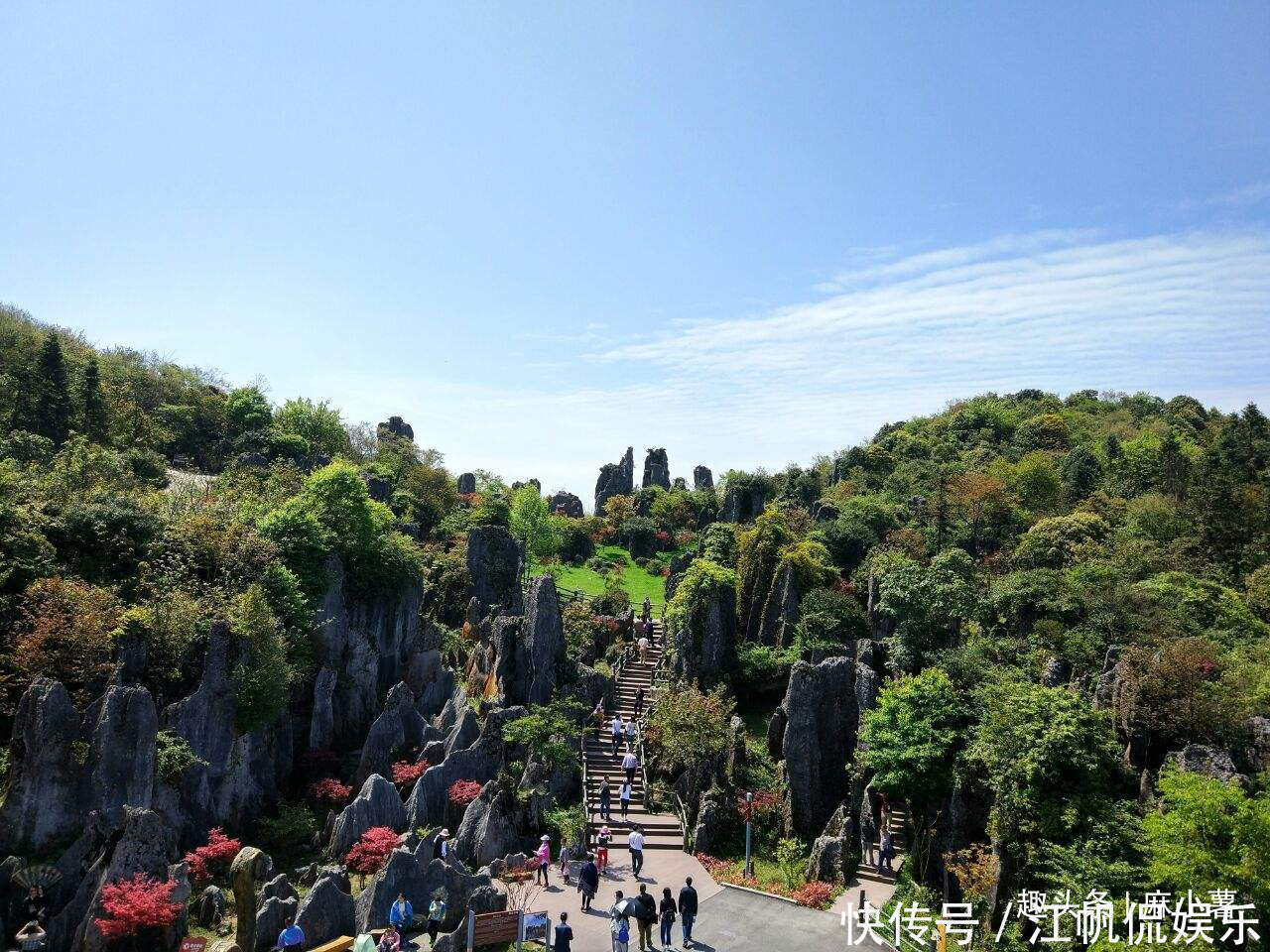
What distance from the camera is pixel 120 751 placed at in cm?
1861

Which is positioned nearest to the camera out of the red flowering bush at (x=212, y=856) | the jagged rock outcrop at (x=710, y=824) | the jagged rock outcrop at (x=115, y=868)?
the jagged rock outcrop at (x=115, y=868)

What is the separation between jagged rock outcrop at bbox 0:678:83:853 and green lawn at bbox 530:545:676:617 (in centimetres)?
3366

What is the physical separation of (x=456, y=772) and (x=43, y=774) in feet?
34.1

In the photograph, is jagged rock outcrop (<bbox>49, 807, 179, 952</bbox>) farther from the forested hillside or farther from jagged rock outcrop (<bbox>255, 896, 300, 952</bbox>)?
jagged rock outcrop (<bbox>255, 896, 300, 952</bbox>)

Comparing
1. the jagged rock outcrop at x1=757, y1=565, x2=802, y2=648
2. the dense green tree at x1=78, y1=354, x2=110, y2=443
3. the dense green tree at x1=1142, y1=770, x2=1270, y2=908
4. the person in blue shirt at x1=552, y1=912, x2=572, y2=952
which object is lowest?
the person in blue shirt at x1=552, y1=912, x2=572, y2=952

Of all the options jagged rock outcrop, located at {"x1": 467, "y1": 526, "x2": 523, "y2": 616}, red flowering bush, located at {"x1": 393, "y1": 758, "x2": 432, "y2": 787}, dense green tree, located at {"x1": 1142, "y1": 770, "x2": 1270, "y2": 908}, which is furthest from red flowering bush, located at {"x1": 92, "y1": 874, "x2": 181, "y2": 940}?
jagged rock outcrop, located at {"x1": 467, "y1": 526, "x2": 523, "y2": 616}

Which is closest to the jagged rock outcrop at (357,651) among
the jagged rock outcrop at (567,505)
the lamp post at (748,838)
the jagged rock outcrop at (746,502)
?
the lamp post at (748,838)

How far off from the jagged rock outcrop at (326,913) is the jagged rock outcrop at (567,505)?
59766mm

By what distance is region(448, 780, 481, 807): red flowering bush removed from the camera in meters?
22.1

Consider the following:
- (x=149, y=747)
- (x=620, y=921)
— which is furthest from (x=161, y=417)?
(x=620, y=921)

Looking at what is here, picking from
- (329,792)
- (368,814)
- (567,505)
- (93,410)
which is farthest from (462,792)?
(567,505)

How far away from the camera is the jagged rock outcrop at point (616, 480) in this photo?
82312 millimetres

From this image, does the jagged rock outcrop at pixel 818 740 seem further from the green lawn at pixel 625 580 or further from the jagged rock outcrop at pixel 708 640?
the green lawn at pixel 625 580

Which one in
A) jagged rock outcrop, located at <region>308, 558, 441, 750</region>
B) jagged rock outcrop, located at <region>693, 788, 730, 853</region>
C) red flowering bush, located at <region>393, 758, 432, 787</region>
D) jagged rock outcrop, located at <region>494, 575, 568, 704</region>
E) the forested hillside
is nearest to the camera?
the forested hillside
